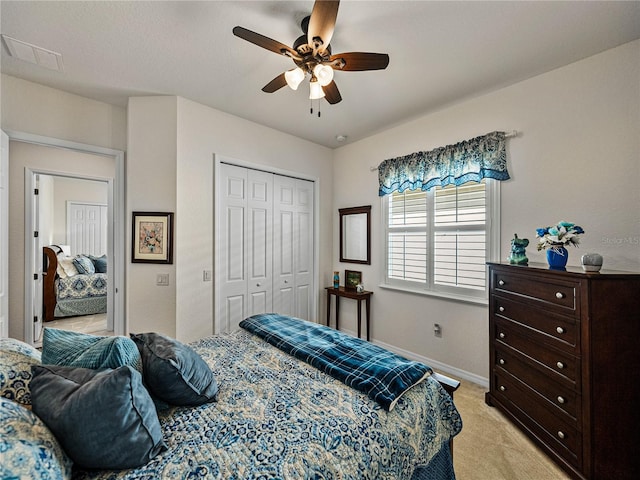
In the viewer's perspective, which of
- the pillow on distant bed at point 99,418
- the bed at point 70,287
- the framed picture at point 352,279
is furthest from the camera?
the bed at point 70,287

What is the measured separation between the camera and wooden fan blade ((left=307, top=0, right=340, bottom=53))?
1361mm

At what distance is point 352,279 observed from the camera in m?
3.93

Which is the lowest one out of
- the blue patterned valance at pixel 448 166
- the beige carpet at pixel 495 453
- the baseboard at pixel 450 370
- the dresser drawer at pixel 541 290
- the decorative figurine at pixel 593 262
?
the beige carpet at pixel 495 453

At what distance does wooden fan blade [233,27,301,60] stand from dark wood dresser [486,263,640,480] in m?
2.11

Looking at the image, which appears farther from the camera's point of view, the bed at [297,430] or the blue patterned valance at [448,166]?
the blue patterned valance at [448,166]

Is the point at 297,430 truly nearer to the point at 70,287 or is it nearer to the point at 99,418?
the point at 99,418

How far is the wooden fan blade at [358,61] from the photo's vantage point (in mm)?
1674

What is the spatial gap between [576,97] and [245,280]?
11.3 feet

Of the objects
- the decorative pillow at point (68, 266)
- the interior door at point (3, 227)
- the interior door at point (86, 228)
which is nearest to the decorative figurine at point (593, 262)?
the interior door at point (3, 227)

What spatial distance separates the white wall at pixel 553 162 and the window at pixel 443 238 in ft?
0.43

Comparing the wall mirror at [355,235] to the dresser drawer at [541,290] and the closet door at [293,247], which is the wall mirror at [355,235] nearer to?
the closet door at [293,247]

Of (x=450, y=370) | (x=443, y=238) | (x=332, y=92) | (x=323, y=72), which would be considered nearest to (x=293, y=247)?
(x=443, y=238)

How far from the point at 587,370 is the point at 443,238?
1.63 metres

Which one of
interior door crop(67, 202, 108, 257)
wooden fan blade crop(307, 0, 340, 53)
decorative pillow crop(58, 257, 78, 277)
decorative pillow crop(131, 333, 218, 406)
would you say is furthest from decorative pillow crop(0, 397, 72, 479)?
interior door crop(67, 202, 108, 257)
